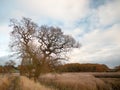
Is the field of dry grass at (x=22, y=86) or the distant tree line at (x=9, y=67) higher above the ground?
the distant tree line at (x=9, y=67)

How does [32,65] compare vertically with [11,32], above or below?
below

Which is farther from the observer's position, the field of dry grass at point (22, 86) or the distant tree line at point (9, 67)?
the distant tree line at point (9, 67)

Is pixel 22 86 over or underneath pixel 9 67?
underneath

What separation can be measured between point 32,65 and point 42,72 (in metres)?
1.83

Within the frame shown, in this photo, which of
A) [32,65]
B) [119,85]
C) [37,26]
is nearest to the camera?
[119,85]

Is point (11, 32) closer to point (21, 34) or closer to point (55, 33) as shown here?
point (21, 34)

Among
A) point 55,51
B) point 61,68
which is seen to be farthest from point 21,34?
point 61,68

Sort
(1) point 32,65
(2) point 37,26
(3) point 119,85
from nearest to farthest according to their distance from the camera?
1. (3) point 119,85
2. (1) point 32,65
3. (2) point 37,26

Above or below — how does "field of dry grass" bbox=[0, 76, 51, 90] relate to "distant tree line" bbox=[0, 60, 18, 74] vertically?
below

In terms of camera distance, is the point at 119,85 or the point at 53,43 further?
the point at 53,43

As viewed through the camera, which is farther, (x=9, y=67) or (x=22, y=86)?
(x=9, y=67)

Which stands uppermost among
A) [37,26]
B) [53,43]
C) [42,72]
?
[37,26]

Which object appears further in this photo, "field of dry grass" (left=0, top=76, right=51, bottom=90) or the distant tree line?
the distant tree line

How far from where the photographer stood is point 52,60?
2908 cm
